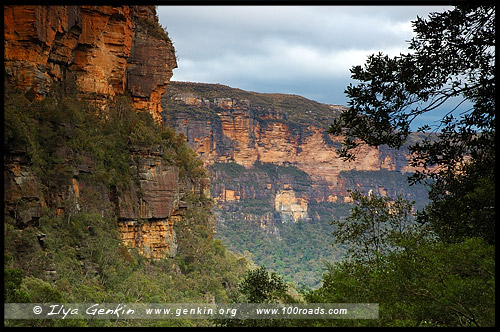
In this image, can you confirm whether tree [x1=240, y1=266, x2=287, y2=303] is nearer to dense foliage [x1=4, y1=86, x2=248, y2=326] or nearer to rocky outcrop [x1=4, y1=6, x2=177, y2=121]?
dense foliage [x1=4, y1=86, x2=248, y2=326]

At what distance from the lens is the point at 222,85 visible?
307ft

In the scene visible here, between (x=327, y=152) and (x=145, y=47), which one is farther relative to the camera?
(x=327, y=152)

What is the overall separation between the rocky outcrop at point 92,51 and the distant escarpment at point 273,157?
2015 inches

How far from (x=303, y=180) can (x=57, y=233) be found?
8038 centimetres

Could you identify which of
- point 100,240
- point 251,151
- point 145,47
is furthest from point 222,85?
point 100,240

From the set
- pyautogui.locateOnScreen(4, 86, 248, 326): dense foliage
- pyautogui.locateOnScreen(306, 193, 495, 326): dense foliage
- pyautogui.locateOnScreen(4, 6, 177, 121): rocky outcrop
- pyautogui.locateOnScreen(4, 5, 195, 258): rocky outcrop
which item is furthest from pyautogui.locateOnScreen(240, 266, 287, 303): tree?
pyautogui.locateOnScreen(4, 6, 177, 121): rocky outcrop

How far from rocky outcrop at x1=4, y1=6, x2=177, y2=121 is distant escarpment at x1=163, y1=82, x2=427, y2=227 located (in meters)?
51.2

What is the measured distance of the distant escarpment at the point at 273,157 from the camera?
89.3 meters

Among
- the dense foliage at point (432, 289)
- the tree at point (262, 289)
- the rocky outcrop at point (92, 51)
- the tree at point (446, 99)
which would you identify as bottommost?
the tree at point (262, 289)

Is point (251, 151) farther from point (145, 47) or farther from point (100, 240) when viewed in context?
point (100, 240)

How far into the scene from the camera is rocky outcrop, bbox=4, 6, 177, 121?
21812mm

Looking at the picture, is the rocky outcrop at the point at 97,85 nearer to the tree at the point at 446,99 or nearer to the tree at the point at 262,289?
the tree at the point at 262,289

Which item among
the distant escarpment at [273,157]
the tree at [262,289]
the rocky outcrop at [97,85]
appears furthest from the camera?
the distant escarpment at [273,157]

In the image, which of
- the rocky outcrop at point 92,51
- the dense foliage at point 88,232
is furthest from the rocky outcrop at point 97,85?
the dense foliage at point 88,232
